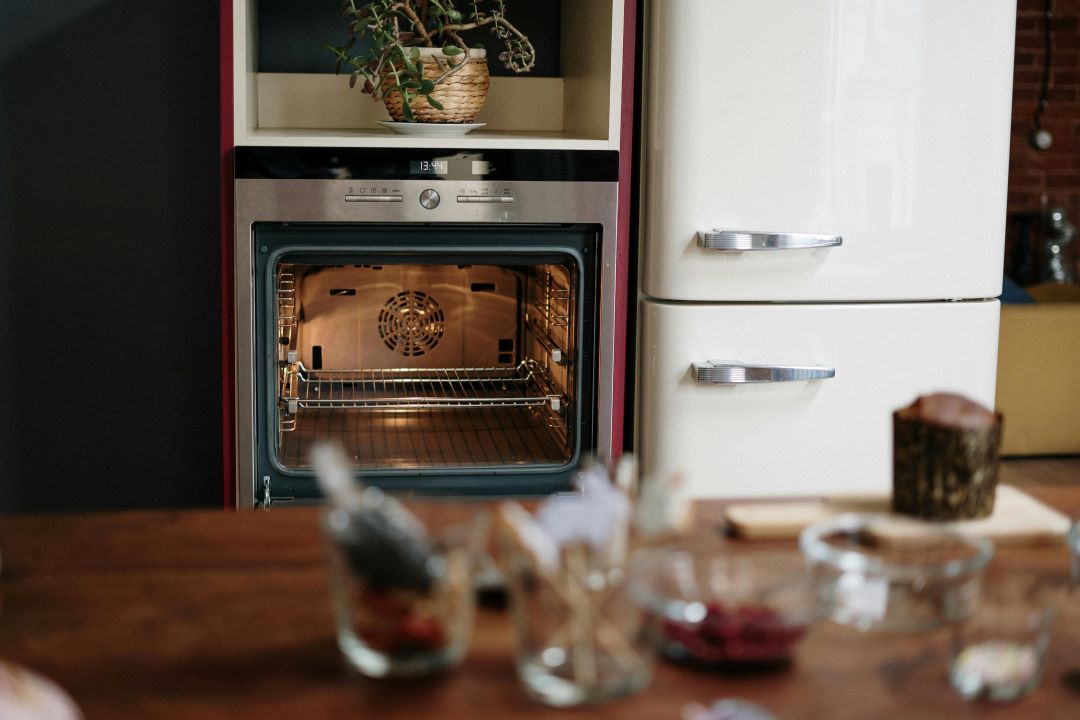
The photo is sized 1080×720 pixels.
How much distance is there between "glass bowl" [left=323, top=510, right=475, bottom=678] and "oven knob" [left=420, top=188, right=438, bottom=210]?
4.92 ft

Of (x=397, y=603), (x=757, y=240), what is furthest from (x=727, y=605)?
(x=757, y=240)

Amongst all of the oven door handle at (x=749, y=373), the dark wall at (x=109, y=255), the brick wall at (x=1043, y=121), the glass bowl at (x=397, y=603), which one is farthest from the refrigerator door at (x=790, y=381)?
the brick wall at (x=1043, y=121)

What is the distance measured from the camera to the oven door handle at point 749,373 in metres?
2.41

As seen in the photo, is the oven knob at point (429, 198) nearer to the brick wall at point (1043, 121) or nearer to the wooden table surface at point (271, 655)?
the wooden table surface at point (271, 655)

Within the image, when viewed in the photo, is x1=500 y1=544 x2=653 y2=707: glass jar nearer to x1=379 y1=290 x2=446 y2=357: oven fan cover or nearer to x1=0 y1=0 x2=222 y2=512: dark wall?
x1=379 y1=290 x2=446 y2=357: oven fan cover

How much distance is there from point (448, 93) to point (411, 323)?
0.52 metres

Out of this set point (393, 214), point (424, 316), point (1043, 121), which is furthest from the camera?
point (1043, 121)

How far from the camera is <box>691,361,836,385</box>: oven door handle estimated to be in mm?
2414

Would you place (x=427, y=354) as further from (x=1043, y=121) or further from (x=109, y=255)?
(x=1043, y=121)

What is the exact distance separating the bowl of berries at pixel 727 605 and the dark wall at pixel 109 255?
224 cm

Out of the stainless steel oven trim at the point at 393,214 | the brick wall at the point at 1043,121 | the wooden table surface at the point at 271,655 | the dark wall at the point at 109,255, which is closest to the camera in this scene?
the wooden table surface at the point at 271,655

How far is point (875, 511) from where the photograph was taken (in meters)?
1.30

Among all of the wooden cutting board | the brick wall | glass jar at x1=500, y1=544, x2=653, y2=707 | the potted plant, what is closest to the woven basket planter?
the potted plant

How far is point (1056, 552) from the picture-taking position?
47.0 inches
